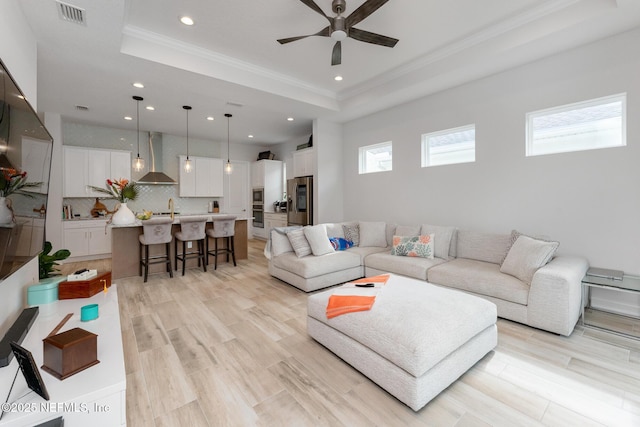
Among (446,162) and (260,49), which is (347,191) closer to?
(446,162)

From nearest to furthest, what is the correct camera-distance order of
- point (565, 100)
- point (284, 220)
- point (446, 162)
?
1. point (565, 100)
2. point (446, 162)
3. point (284, 220)

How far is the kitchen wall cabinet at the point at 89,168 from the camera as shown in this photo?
5684 mm

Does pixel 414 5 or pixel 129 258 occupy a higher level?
pixel 414 5

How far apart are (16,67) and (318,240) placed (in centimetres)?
338

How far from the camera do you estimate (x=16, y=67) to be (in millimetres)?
2074

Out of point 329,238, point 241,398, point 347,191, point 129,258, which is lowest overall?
point 241,398

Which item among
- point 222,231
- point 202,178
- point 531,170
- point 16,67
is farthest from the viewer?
point 202,178

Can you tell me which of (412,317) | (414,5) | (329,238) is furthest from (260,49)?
(412,317)

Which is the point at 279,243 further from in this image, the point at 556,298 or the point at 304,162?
the point at 556,298

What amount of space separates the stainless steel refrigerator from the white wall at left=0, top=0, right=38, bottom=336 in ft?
13.9

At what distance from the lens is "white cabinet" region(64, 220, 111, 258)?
5609 millimetres

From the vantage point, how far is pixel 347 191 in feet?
19.4

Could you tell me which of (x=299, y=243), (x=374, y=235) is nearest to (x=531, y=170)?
(x=374, y=235)

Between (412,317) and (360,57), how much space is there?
336 centimetres
